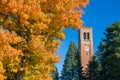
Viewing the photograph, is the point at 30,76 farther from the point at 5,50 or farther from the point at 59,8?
the point at 5,50

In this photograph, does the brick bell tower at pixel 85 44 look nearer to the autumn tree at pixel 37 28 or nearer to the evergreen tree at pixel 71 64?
the evergreen tree at pixel 71 64

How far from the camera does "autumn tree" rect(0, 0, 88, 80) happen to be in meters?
20.5

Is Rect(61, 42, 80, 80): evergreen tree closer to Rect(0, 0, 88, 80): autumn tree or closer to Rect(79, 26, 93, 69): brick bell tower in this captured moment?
Rect(79, 26, 93, 69): brick bell tower

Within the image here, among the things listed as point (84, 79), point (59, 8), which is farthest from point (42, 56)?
point (84, 79)

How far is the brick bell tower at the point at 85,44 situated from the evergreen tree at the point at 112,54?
68.8m

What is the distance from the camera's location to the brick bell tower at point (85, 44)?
123 m

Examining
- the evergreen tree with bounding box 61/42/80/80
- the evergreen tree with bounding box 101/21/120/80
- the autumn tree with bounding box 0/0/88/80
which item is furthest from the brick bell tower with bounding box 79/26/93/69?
the autumn tree with bounding box 0/0/88/80

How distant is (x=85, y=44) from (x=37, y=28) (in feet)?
347

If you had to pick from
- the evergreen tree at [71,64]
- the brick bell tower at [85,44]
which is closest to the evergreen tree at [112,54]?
the evergreen tree at [71,64]

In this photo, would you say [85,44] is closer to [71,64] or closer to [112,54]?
[71,64]

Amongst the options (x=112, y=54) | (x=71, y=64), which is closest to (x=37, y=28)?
(x=112, y=54)

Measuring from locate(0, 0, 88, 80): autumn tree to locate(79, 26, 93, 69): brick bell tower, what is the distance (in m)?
98.4

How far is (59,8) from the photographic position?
2181cm

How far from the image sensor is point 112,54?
49.6 metres
